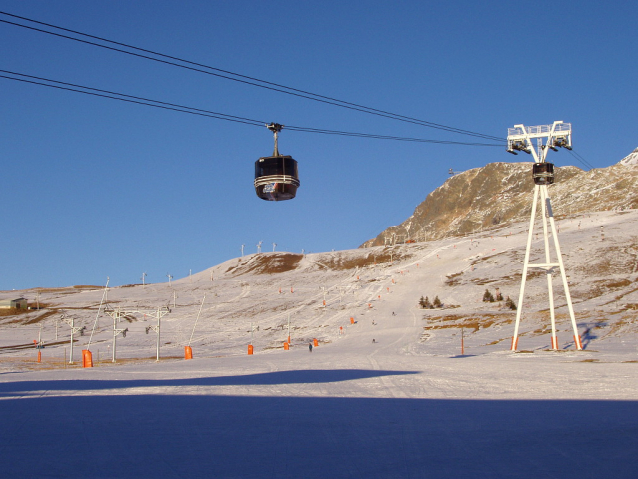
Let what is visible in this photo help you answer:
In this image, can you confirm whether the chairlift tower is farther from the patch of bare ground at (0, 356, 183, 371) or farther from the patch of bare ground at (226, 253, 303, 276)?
the patch of bare ground at (226, 253, 303, 276)

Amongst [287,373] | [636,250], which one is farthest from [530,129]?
[636,250]

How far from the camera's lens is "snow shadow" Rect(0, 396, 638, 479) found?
23.0ft

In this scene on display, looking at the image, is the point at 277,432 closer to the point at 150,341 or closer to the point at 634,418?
the point at 634,418

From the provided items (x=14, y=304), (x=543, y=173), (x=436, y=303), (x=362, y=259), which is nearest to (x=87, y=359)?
(x=543, y=173)

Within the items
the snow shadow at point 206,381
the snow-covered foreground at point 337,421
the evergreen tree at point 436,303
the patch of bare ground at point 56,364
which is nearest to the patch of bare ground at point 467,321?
the evergreen tree at point 436,303

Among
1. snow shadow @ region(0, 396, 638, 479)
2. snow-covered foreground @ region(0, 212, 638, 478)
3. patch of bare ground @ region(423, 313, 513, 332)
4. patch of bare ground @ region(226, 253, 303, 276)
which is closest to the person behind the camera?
snow shadow @ region(0, 396, 638, 479)

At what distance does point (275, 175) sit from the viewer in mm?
19578

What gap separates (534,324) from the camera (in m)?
45.6

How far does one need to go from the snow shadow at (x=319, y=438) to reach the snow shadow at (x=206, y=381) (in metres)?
2.69

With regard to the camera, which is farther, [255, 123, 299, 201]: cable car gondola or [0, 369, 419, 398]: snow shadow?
[255, 123, 299, 201]: cable car gondola

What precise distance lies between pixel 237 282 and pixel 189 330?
125ft

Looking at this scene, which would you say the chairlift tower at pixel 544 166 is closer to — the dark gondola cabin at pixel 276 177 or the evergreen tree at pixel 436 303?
the dark gondola cabin at pixel 276 177

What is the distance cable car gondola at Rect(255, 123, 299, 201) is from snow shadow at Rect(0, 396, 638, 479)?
9.08 m

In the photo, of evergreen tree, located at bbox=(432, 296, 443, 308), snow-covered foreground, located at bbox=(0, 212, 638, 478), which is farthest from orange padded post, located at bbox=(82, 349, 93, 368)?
evergreen tree, located at bbox=(432, 296, 443, 308)
